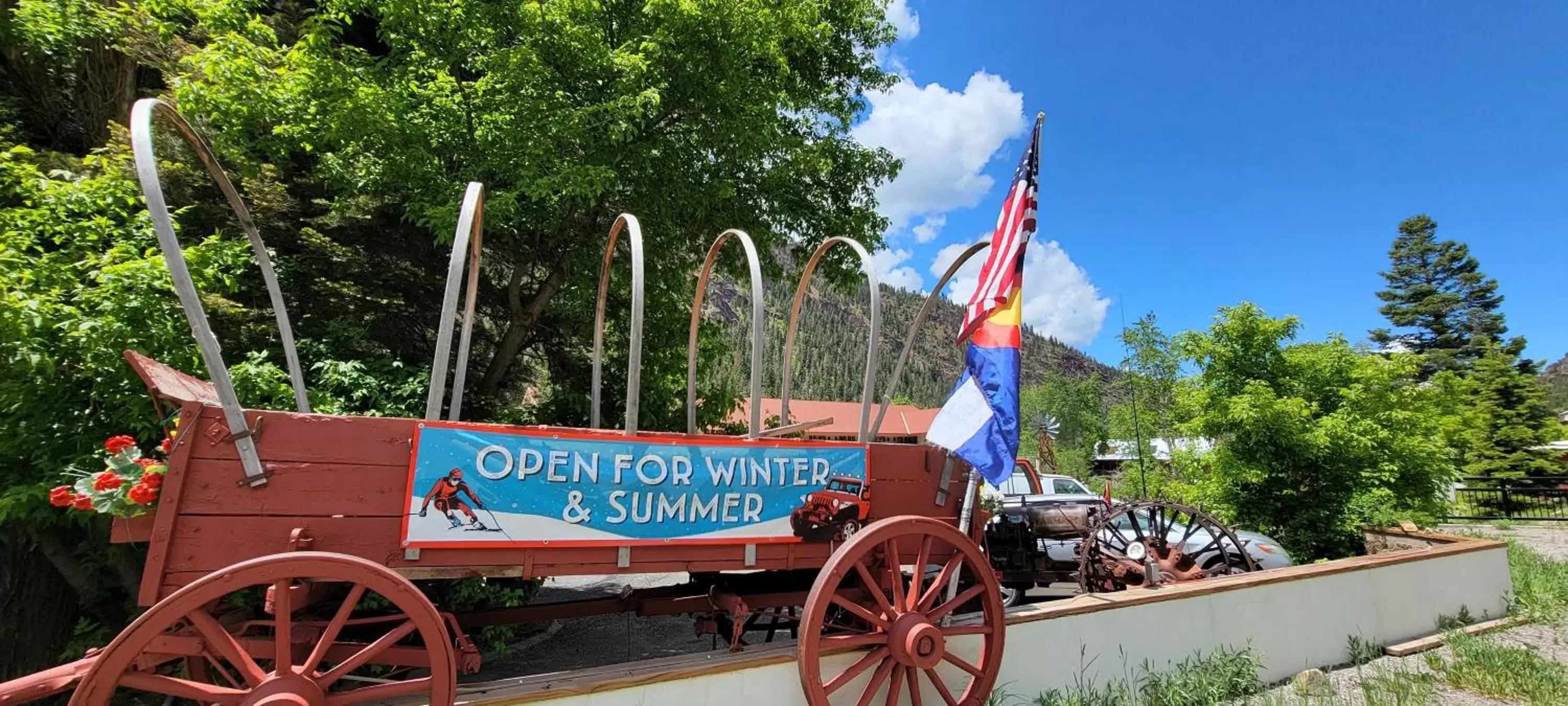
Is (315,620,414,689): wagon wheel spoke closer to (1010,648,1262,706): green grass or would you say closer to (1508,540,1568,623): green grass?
(1010,648,1262,706): green grass

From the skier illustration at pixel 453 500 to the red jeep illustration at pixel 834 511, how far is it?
1.62 metres

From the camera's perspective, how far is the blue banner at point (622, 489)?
2906 mm

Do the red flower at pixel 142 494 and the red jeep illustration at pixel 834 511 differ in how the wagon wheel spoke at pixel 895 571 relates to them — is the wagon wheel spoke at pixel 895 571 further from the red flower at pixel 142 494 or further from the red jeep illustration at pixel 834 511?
the red flower at pixel 142 494

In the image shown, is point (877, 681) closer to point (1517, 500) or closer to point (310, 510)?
point (310, 510)

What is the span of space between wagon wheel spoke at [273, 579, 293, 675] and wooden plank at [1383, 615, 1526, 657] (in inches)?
334

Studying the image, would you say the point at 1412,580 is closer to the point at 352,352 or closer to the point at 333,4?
the point at 352,352

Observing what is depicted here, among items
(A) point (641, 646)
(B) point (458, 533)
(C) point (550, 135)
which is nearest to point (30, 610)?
(A) point (641, 646)

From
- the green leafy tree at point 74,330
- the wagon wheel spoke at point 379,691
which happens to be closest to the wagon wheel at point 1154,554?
the wagon wheel spoke at point 379,691

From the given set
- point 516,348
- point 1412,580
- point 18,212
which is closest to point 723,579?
point 516,348

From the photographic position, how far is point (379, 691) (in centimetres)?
260

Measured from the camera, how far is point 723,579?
176 inches

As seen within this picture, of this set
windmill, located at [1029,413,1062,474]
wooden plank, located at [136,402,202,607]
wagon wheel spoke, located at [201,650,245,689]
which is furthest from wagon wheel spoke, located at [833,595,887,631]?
windmill, located at [1029,413,1062,474]

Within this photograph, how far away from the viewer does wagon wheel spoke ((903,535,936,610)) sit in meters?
3.62

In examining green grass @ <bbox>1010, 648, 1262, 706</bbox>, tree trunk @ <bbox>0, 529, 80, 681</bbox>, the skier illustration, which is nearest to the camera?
the skier illustration
